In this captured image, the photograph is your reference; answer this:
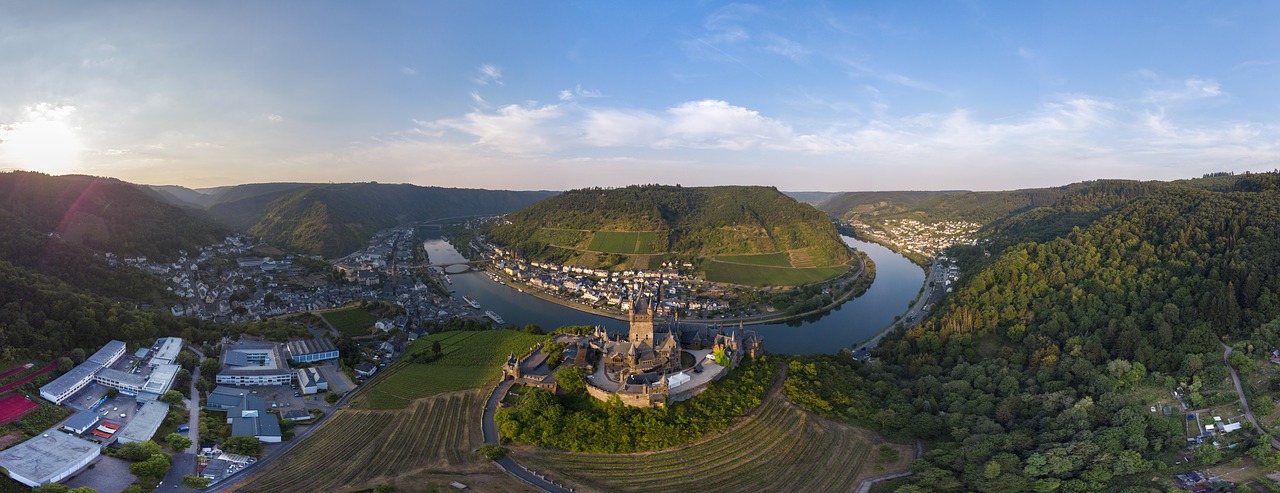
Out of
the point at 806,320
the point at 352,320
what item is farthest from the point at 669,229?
→ the point at 352,320

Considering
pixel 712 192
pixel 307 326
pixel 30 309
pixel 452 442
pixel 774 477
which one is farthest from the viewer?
pixel 712 192

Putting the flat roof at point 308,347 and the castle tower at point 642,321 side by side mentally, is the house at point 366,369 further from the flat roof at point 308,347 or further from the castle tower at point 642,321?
the castle tower at point 642,321

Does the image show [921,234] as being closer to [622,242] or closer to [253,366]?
[622,242]

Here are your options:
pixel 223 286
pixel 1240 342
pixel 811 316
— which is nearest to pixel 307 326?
pixel 223 286

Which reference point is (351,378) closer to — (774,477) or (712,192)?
(774,477)

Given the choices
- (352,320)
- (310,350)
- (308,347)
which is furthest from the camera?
(352,320)

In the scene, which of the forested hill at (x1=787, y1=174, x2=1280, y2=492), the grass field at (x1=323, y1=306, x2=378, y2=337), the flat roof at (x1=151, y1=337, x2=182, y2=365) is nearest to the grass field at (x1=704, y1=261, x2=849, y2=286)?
the forested hill at (x1=787, y1=174, x2=1280, y2=492)
